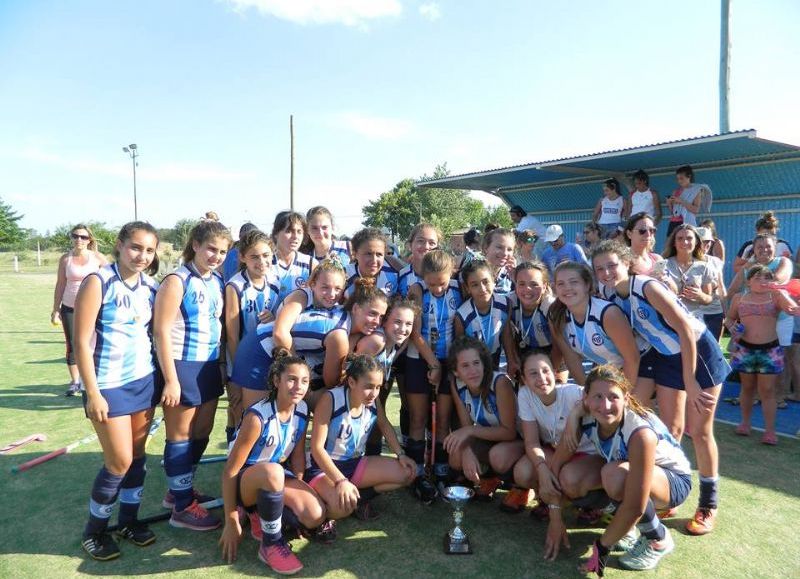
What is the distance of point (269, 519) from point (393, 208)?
36299mm

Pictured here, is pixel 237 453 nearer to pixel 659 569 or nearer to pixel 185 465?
pixel 185 465

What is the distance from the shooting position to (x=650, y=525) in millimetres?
2715

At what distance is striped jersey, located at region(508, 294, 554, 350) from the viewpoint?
3.67 metres

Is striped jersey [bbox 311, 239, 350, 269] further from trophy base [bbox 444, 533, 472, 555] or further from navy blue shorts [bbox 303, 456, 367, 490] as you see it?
trophy base [bbox 444, 533, 472, 555]

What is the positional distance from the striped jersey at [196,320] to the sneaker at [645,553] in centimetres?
254

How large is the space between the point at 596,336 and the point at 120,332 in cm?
268

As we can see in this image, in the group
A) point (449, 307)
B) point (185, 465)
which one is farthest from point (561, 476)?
point (185, 465)

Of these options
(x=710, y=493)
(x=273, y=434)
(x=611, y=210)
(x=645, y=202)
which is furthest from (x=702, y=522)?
(x=611, y=210)

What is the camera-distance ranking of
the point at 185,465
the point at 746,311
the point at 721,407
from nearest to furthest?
the point at 185,465, the point at 746,311, the point at 721,407

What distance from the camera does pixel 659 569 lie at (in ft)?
8.96

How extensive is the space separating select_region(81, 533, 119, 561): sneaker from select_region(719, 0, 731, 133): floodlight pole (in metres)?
12.3

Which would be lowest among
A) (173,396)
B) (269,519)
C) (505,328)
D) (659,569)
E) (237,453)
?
(659,569)

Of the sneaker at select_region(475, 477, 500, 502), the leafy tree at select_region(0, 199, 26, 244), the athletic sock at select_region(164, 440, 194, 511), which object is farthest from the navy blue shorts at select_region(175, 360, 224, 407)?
the leafy tree at select_region(0, 199, 26, 244)

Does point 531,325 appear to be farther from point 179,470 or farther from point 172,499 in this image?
point 172,499
